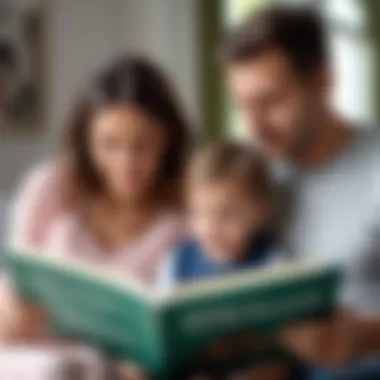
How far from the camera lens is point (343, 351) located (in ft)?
2.28

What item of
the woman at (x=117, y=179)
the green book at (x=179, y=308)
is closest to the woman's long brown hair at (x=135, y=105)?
the woman at (x=117, y=179)

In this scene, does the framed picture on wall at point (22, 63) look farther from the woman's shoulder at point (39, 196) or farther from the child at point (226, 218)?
the child at point (226, 218)

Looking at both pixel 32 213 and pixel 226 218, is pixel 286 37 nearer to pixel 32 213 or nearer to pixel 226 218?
pixel 226 218

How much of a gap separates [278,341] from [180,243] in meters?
0.13

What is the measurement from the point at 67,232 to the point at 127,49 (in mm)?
180

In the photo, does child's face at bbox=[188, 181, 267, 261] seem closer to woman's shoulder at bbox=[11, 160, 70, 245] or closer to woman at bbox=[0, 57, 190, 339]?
woman at bbox=[0, 57, 190, 339]

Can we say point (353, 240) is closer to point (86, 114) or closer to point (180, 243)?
point (180, 243)

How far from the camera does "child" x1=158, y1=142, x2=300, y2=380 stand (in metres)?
0.70

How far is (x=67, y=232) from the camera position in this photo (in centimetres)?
76

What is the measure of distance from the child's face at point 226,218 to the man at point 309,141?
38 millimetres

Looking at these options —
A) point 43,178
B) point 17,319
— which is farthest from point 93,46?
point 17,319

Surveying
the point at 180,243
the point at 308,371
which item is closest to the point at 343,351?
the point at 308,371

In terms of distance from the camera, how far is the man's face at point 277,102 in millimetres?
736

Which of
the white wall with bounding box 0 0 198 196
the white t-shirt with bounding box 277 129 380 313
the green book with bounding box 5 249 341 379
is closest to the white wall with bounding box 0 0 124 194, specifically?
the white wall with bounding box 0 0 198 196
